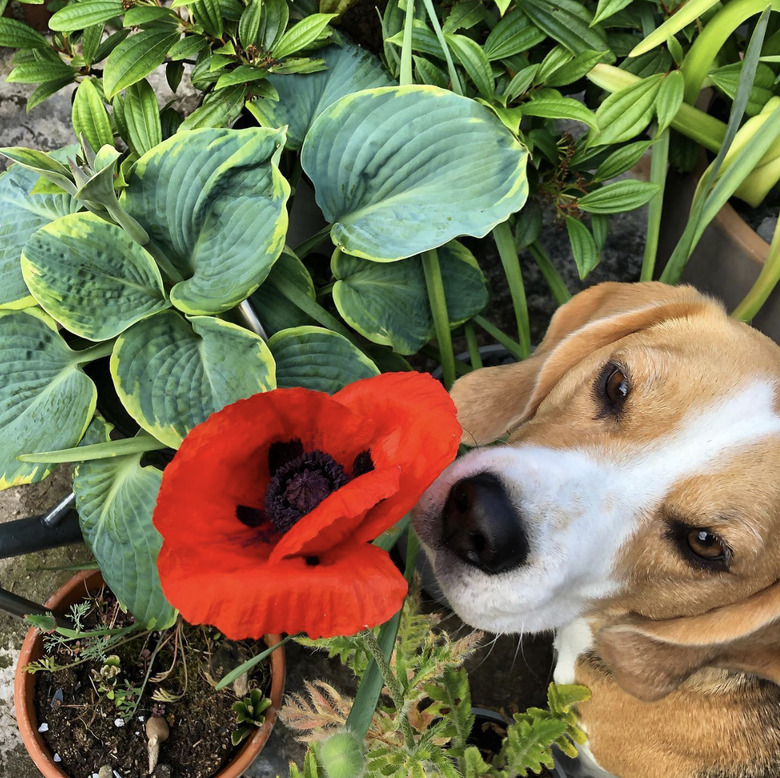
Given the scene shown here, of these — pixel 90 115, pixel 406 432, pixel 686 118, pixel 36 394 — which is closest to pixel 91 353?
pixel 36 394

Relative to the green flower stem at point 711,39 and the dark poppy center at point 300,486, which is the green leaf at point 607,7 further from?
the dark poppy center at point 300,486

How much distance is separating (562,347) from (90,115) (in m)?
0.99

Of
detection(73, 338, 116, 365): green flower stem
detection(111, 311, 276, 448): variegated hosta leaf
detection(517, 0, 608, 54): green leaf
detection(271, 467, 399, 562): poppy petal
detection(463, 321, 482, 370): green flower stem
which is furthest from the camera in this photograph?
detection(463, 321, 482, 370): green flower stem

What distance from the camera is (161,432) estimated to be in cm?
99

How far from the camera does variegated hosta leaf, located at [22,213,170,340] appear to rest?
1.00 m

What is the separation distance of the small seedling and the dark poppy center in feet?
3.16

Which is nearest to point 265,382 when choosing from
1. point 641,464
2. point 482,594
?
point 482,594

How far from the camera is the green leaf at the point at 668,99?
50.4 inches

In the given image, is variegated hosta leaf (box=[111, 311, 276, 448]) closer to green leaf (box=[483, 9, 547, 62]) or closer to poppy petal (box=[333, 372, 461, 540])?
poppy petal (box=[333, 372, 461, 540])

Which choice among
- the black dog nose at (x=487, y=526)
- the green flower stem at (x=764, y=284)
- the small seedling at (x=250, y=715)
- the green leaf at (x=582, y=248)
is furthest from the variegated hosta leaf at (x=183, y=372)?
the green flower stem at (x=764, y=284)

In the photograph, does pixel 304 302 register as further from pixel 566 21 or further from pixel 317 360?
pixel 566 21

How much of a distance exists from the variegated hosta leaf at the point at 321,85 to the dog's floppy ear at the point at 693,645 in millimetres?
1093

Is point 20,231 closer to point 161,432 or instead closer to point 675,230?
point 161,432

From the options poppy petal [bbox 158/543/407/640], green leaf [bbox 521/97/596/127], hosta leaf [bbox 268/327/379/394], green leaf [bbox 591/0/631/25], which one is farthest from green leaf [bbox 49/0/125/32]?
poppy petal [bbox 158/543/407/640]
